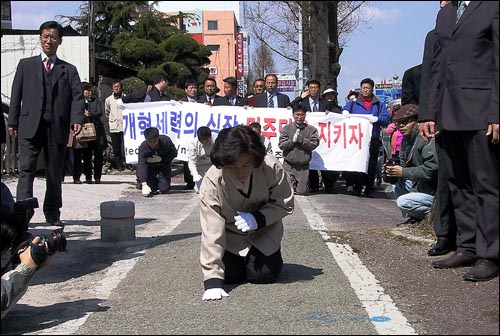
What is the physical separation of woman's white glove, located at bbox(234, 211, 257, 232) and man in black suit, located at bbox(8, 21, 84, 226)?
9.29 ft

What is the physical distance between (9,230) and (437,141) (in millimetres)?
3192

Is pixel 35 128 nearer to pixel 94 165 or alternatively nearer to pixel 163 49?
pixel 94 165

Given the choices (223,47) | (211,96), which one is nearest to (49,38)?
(211,96)

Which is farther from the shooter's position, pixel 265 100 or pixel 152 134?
pixel 265 100

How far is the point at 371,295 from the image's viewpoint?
425 cm

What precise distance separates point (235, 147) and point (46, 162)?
312cm

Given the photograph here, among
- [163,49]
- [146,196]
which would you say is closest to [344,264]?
[146,196]

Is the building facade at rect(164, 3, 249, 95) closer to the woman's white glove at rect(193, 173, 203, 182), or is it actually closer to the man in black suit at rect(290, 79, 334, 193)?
the man in black suit at rect(290, 79, 334, 193)

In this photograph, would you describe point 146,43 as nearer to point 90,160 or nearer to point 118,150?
point 118,150

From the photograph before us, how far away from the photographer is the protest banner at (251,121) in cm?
1177

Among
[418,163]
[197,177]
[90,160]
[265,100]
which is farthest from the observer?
[265,100]

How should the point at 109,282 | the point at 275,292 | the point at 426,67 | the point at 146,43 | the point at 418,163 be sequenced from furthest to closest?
the point at 146,43 → the point at 418,163 → the point at 426,67 → the point at 109,282 → the point at 275,292

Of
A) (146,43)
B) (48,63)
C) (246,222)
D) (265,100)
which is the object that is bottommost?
(246,222)

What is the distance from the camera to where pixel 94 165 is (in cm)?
1205
